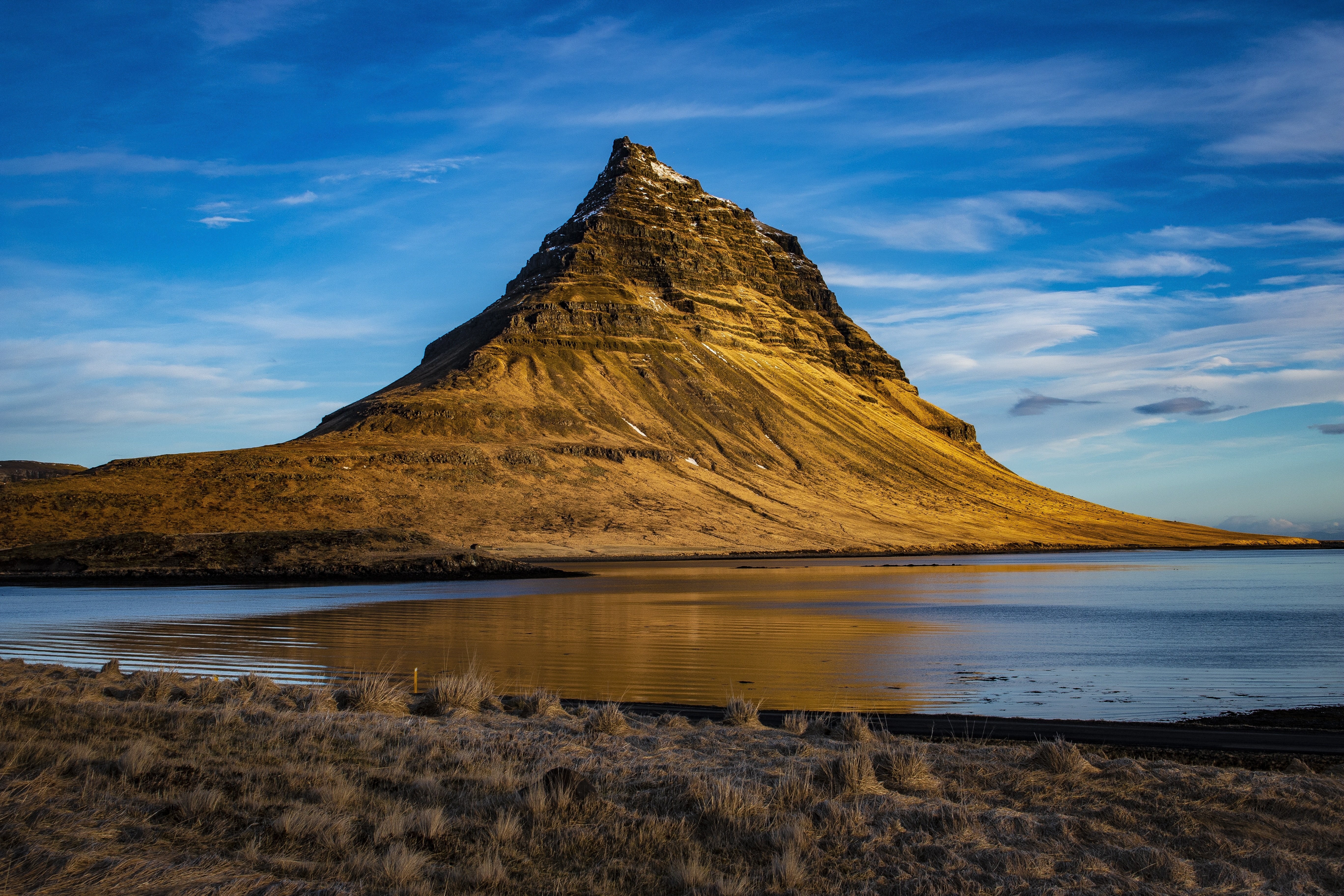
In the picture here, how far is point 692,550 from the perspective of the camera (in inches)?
3733

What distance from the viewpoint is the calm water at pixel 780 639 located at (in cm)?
1753

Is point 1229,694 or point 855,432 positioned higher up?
point 855,432

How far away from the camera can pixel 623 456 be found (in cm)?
11788

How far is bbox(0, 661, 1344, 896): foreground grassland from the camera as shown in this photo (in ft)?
20.7

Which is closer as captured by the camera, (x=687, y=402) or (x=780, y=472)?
(x=780, y=472)

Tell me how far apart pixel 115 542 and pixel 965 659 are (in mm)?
61029

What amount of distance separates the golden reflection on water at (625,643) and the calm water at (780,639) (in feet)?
0.42

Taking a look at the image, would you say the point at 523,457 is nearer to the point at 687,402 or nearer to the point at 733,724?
the point at 687,402

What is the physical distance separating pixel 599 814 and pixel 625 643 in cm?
1861

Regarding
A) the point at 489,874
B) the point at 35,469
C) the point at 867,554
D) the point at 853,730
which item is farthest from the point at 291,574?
the point at 35,469

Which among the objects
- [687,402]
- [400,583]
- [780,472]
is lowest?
[400,583]

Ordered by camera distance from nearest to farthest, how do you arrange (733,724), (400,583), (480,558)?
(733,724) < (400,583) < (480,558)

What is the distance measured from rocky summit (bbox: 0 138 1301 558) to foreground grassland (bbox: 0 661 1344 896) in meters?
64.2

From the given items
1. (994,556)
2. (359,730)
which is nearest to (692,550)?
(994,556)
